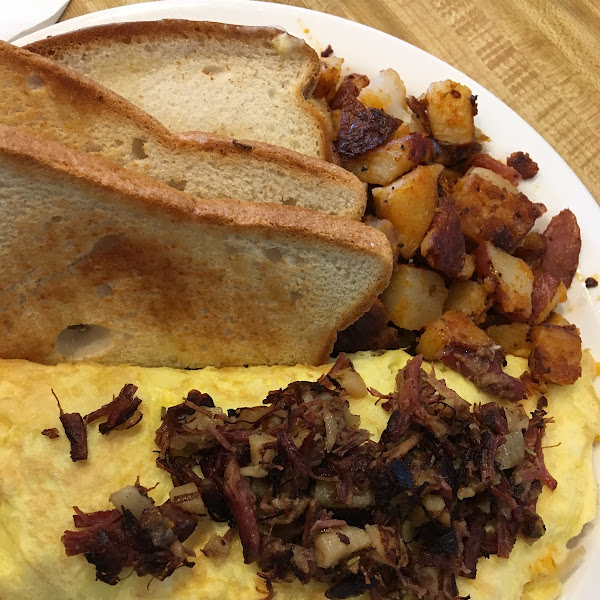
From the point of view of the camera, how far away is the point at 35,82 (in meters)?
2.18

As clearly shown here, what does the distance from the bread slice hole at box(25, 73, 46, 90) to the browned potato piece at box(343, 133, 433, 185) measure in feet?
4.05

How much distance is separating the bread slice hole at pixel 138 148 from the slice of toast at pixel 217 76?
408mm

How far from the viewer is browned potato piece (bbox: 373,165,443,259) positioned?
249cm

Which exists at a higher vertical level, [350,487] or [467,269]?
[467,269]

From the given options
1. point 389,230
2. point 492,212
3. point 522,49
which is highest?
point 522,49

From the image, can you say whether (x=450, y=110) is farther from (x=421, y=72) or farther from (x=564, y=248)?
(x=564, y=248)

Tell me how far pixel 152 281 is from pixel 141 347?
0.28m

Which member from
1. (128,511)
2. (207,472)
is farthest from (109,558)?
(207,472)

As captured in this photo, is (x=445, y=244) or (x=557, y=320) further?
(x=557, y=320)

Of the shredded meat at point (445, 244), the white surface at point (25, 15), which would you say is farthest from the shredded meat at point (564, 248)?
the white surface at point (25, 15)

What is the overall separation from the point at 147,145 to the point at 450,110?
1333 millimetres

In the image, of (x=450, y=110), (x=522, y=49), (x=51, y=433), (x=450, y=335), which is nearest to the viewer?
(x=51, y=433)

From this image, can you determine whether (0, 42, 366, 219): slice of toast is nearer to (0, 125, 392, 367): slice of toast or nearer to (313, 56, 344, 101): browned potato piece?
(0, 125, 392, 367): slice of toast

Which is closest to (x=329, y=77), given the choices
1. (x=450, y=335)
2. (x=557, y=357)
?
(x=450, y=335)
